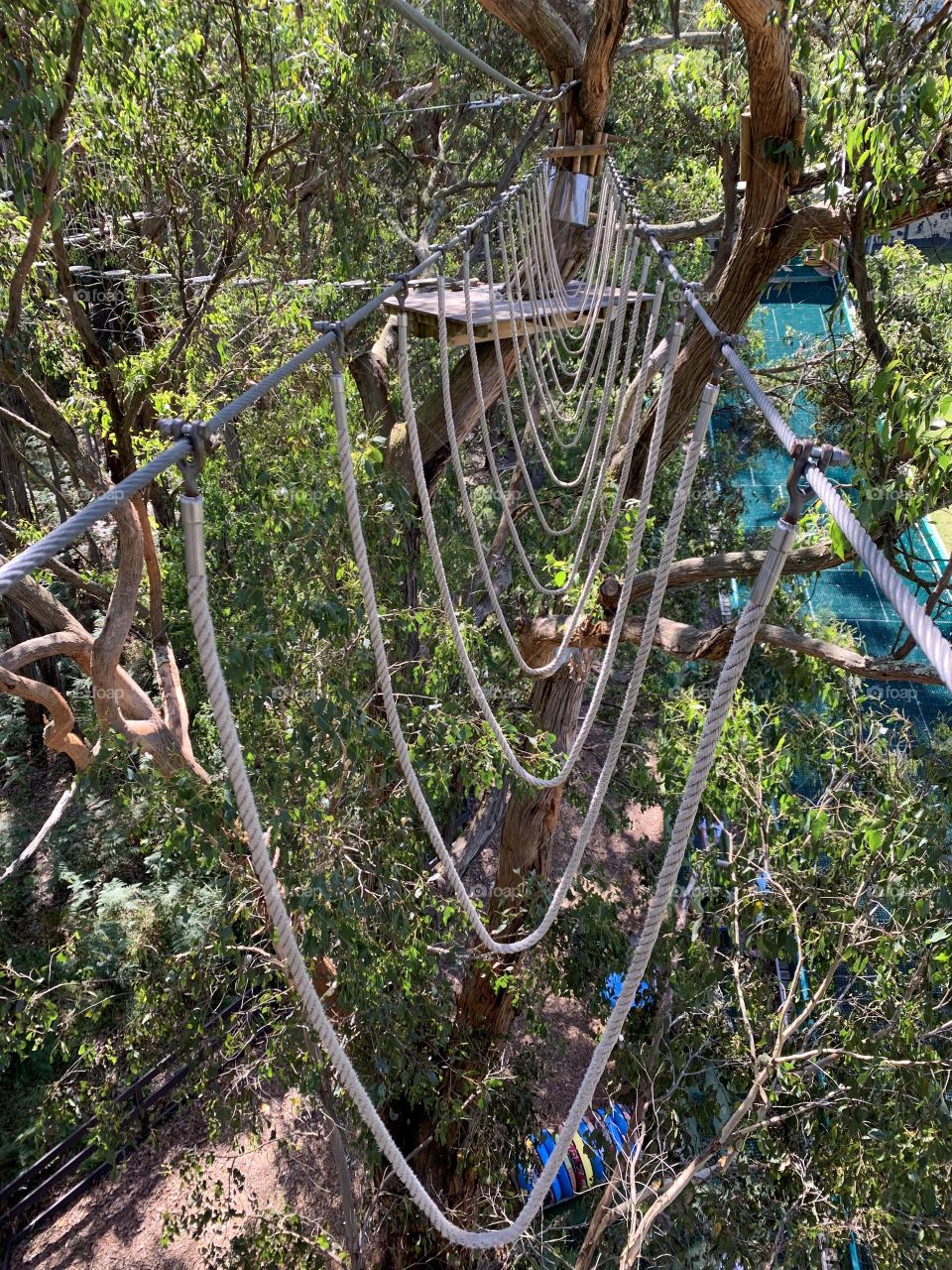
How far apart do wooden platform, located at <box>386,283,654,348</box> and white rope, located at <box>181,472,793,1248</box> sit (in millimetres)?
2003

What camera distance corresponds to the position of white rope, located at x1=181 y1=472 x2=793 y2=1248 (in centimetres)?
64

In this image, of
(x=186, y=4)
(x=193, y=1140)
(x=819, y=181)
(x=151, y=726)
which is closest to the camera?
(x=819, y=181)

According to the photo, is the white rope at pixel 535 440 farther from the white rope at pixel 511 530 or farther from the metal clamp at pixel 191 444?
the metal clamp at pixel 191 444

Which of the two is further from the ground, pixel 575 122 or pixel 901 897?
pixel 575 122

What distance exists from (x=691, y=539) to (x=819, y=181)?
2.41 meters

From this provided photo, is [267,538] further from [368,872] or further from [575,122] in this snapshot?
[575,122]

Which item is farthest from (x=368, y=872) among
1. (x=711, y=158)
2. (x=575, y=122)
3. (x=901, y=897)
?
(x=711, y=158)

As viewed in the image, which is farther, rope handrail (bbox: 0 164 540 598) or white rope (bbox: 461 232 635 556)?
white rope (bbox: 461 232 635 556)

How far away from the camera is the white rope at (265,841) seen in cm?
64

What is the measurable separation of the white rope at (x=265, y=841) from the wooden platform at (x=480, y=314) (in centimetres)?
200

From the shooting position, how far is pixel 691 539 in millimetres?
4844

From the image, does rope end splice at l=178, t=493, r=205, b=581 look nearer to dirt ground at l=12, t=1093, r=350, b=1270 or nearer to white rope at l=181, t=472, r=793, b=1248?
white rope at l=181, t=472, r=793, b=1248

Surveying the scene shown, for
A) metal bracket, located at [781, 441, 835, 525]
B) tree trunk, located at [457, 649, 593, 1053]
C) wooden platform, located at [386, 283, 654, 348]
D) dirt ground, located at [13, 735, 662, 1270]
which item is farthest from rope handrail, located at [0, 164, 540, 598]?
dirt ground, located at [13, 735, 662, 1270]

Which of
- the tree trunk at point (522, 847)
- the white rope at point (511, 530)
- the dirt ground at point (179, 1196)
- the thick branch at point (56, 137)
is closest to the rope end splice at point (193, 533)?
the white rope at point (511, 530)
